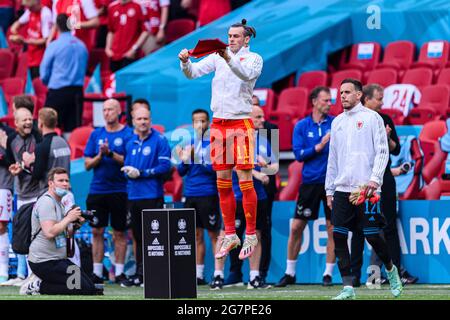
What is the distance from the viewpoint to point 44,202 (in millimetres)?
14289

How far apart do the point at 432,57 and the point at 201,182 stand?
6322 millimetres

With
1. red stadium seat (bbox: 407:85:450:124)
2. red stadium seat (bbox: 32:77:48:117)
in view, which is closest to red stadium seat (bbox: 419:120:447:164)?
red stadium seat (bbox: 407:85:450:124)

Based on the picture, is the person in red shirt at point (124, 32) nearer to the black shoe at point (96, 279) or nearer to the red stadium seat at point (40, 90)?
the red stadium seat at point (40, 90)

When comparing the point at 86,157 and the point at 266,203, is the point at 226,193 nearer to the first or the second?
the point at 266,203

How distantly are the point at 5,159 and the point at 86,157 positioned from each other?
0.98 metres

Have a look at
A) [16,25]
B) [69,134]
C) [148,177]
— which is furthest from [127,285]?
[16,25]

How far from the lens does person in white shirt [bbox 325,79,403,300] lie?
12891mm

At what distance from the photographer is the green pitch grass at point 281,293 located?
1309 centimetres

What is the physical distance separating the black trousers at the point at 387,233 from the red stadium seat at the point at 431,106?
3.82 meters

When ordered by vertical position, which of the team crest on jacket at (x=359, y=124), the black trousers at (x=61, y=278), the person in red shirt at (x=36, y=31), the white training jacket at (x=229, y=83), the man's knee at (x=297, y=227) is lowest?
the black trousers at (x=61, y=278)

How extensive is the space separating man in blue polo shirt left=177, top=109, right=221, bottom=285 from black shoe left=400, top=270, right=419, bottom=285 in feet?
7.35

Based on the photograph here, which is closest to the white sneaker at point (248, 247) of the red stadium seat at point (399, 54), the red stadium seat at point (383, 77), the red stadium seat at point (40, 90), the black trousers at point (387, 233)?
the black trousers at point (387, 233)

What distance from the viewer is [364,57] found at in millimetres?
21844

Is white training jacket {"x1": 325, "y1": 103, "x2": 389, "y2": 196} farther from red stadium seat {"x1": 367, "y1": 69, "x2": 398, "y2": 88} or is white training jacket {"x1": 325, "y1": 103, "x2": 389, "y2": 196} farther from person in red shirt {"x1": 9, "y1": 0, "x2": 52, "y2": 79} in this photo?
person in red shirt {"x1": 9, "y1": 0, "x2": 52, "y2": 79}
